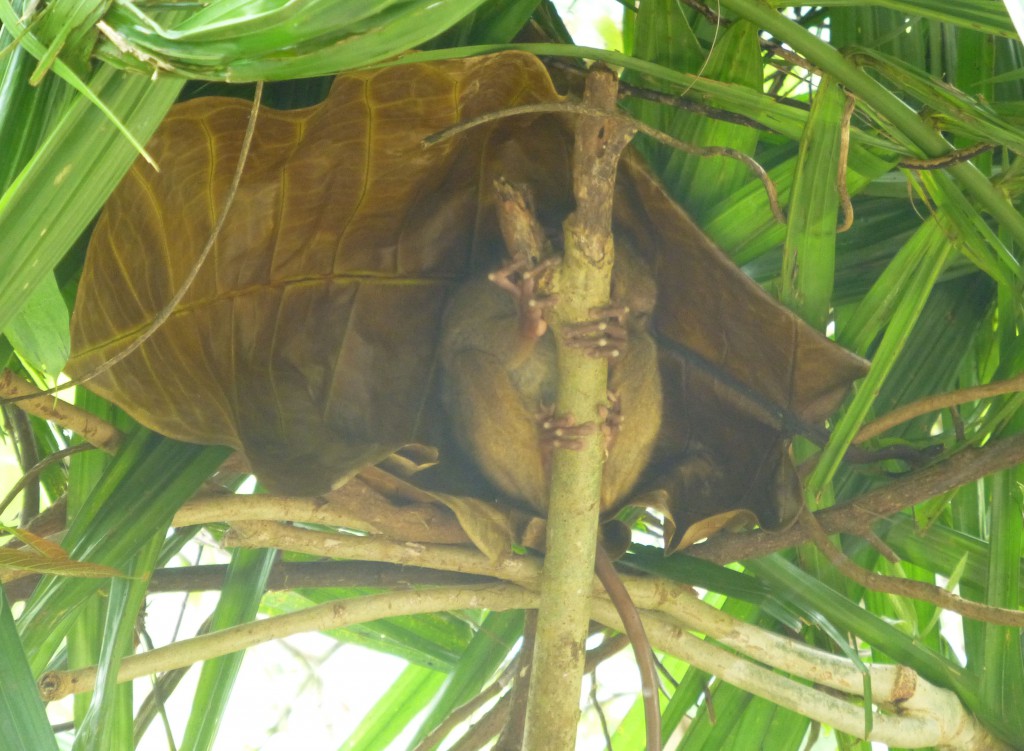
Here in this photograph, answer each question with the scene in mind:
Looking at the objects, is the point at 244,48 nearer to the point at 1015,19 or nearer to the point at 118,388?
the point at 1015,19

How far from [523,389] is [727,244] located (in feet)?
1.98

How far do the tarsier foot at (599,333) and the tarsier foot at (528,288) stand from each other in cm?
7

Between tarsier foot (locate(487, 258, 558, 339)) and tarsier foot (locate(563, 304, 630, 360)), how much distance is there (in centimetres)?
7

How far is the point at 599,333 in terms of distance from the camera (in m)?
1.58

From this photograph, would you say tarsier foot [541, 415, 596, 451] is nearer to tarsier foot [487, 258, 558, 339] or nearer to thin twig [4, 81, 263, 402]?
tarsier foot [487, 258, 558, 339]

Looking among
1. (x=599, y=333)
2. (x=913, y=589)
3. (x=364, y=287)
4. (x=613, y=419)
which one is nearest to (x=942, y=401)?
(x=913, y=589)

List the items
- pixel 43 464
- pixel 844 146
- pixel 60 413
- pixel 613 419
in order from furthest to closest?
1. pixel 613 419
2. pixel 43 464
3. pixel 60 413
4. pixel 844 146

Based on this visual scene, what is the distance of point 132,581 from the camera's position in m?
1.73

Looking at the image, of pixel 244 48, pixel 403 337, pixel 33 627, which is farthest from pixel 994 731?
pixel 244 48

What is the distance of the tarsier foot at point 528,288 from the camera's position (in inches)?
65.5

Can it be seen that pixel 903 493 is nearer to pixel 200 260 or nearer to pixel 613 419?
pixel 613 419

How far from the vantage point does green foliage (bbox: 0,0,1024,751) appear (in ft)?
3.37

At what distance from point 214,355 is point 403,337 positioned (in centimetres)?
45

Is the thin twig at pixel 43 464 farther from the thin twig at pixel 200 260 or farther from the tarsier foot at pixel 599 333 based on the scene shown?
the tarsier foot at pixel 599 333
